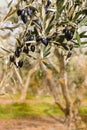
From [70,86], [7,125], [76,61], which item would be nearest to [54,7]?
[7,125]

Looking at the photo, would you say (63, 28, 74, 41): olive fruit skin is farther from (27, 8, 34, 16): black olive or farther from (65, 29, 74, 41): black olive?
(27, 8, 34, 16): black olive

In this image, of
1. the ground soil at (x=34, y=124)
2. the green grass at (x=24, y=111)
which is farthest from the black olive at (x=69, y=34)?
the green grass at (x=24, y=111)

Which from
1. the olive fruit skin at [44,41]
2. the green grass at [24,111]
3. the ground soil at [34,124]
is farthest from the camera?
the green grass at [24,111]

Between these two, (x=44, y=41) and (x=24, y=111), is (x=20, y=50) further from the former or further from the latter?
(x=24, y=111)

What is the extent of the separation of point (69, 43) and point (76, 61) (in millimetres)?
27601

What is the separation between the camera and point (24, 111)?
2186cm

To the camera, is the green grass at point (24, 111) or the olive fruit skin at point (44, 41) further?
the green grass at point (24, 111)

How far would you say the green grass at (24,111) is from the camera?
2081 centimetres

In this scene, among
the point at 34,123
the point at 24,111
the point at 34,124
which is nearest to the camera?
the point at 34,124

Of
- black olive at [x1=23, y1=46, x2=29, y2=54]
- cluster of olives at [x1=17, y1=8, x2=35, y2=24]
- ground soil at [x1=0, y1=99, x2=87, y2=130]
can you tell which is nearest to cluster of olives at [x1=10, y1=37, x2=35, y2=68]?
black olive at [x1=23, y1=46, x2=29, y2=54]

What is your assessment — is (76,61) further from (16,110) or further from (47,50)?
(47,50)

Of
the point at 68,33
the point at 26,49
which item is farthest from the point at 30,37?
the point at 68,33

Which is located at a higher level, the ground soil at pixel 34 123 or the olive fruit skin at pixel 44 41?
the olive fruit skin at pixel 44 41

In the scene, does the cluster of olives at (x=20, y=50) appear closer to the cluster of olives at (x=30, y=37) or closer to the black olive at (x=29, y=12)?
the cluster of olives at (x=30, y=37)
